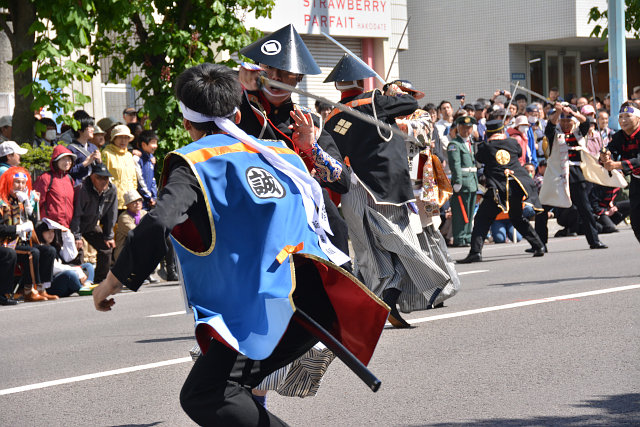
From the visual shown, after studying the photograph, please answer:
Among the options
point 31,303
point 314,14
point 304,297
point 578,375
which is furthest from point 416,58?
point 304,297

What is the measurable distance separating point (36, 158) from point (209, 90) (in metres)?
9.50

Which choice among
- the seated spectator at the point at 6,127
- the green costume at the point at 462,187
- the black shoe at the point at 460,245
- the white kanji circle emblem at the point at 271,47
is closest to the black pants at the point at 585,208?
the green costume at the point at 462,187

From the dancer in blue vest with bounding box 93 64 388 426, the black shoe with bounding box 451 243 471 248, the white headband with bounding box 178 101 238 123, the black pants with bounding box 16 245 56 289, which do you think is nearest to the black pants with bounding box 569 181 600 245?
the black shoe with bounding box 451 243 471 248

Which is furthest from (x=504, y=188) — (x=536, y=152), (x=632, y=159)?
(x=536, y=152)

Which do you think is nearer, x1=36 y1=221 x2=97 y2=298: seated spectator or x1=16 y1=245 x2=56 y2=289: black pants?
x1=16 y1=245 x2=56 y2=289: black pants

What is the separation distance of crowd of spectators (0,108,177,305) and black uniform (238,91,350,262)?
22.6 feet

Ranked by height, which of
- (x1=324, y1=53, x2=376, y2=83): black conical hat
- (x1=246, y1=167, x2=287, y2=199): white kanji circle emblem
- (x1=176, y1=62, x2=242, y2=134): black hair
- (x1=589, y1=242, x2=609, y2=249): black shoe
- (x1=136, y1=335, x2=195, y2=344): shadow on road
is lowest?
(x1=589, y1=242, x2=609, y2=249): black shoe

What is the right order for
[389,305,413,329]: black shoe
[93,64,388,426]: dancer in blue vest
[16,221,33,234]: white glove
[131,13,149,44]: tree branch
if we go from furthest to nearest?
[131,13,149,44]: tree branch
[16,221,33,234]: white glove
[389,305,413,329]: black shoe
[93,64,388,426]: dancer in blue vest

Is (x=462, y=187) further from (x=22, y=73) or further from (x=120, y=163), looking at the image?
(x=22, y=73)

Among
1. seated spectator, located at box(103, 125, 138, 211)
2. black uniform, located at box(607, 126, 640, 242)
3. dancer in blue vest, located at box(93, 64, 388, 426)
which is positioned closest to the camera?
dancer in blue vest, located at box(93, 64, 388, 426)

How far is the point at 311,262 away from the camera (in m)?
3.92

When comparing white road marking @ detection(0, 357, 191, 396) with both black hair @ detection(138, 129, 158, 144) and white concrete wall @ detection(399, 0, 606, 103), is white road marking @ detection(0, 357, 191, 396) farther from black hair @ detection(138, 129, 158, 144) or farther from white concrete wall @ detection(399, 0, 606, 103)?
white concrete wall @ detection(399, 0, 606, 103)

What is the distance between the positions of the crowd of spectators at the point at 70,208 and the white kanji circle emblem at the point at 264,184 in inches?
320

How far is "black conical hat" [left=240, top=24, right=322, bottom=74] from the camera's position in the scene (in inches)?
Answer: 204
